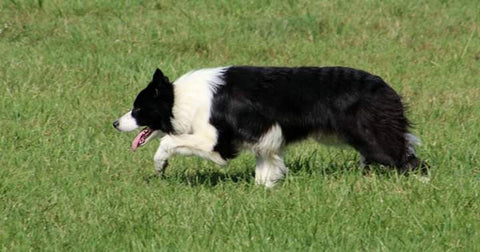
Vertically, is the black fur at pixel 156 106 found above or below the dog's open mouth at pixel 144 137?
above

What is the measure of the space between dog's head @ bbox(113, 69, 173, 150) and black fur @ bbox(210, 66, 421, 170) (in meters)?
0.36

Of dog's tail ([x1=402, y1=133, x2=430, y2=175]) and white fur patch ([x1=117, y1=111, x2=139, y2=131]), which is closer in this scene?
dog's tail ([x1=402, y1=133, x2=430, y2=175])

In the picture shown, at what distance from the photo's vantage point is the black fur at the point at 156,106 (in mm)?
7023

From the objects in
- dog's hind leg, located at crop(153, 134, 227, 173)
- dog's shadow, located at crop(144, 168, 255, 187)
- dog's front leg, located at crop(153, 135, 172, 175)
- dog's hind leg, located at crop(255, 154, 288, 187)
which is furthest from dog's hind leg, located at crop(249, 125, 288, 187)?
dog's front leg, located at crop(153, 135, 172, 175)

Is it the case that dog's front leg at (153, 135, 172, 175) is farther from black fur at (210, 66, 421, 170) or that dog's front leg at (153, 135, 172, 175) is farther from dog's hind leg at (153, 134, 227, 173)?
black fur at (210, 66, 421, 170)

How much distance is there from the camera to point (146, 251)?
5.44 meters

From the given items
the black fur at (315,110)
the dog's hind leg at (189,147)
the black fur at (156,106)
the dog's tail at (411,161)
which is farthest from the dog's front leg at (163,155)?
the dog's tail at (411,161)

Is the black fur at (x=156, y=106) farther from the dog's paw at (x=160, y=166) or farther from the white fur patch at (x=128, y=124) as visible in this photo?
the dog's paw at (x=160, y=166)

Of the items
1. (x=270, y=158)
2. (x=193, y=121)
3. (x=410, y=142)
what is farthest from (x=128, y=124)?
(x=410, y=142)

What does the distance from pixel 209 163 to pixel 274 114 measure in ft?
3.36

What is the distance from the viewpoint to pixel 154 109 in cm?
707

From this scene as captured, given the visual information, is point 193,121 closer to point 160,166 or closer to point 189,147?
point 189,147

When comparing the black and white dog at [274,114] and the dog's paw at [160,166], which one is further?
the dog's paw at [160,166]

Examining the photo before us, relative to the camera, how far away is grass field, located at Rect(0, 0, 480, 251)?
5.75 metres
